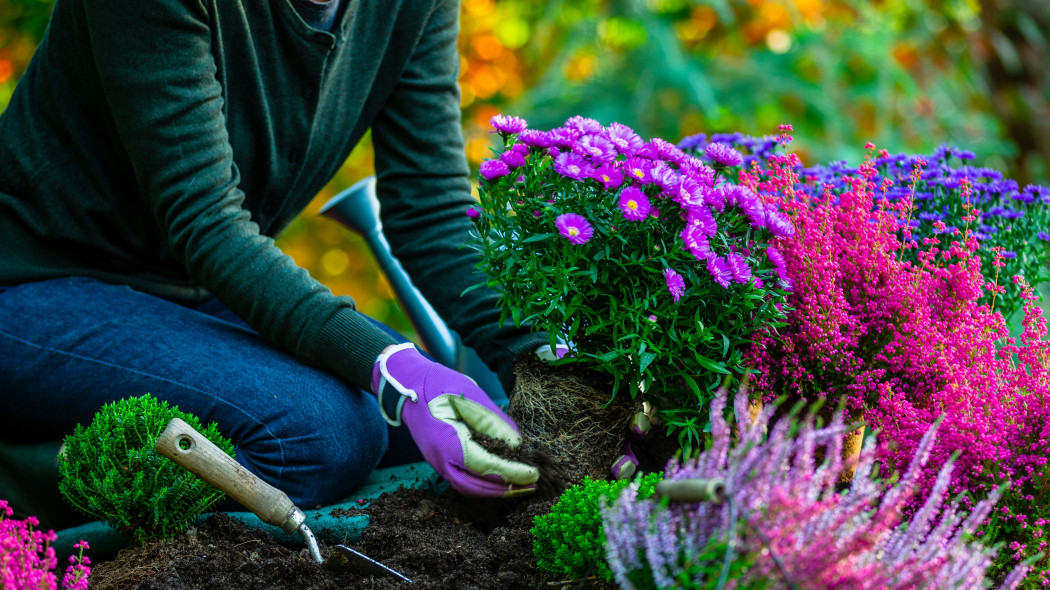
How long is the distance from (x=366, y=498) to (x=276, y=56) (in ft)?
3.57

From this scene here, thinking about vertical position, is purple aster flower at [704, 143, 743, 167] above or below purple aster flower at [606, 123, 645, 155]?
above

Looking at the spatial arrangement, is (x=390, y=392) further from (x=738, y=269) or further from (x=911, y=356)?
(x=911, y=356)

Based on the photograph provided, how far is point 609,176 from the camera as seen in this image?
1466mm

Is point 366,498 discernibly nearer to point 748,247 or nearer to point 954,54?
point 748,247

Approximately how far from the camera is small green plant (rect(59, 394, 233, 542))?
57.7 inches

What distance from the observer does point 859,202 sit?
5.24ft

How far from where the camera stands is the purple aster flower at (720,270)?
55.2 inches

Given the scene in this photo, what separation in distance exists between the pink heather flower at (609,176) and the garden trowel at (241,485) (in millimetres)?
739

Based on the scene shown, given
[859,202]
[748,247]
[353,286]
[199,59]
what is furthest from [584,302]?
[353,286]

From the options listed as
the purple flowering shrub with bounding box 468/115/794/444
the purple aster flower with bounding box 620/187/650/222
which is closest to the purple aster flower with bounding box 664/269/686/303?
the purple flowering shrub with bounding box 468/115/794/444

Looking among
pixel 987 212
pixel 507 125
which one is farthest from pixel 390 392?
pixel 987 212

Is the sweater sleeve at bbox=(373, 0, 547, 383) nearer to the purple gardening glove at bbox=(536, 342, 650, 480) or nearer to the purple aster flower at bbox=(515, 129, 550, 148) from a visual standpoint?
the purple gardening glove at bbox=(536, 342, 650, 480)

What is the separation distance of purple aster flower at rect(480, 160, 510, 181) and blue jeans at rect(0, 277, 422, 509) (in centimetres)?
65

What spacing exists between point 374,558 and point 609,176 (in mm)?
780
